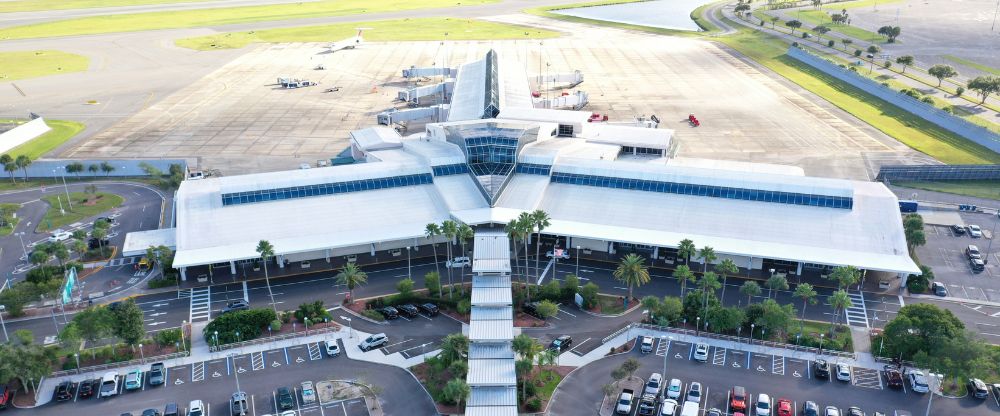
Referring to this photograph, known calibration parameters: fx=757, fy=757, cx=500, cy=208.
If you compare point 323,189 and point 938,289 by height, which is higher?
point 323,189

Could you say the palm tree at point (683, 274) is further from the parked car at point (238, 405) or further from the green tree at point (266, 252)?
the parked car at point (238, 405)

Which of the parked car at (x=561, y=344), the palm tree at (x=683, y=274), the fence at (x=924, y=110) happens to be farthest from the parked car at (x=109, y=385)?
the fence at (x=924, y=110)

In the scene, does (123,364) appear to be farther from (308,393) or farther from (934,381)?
(934,381)

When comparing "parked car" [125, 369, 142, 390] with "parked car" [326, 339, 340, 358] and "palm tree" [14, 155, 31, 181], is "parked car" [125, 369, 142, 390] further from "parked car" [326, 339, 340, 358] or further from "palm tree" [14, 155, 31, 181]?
"palm tree" [14, 155, 31, 181]

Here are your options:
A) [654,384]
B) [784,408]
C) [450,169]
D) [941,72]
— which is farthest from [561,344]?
[941,72]

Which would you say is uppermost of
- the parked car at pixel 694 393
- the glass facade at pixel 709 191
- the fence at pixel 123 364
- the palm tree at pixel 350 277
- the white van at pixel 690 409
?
the glass facade at pixel 709 191

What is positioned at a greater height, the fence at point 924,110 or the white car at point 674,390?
the fence at point 924,110
